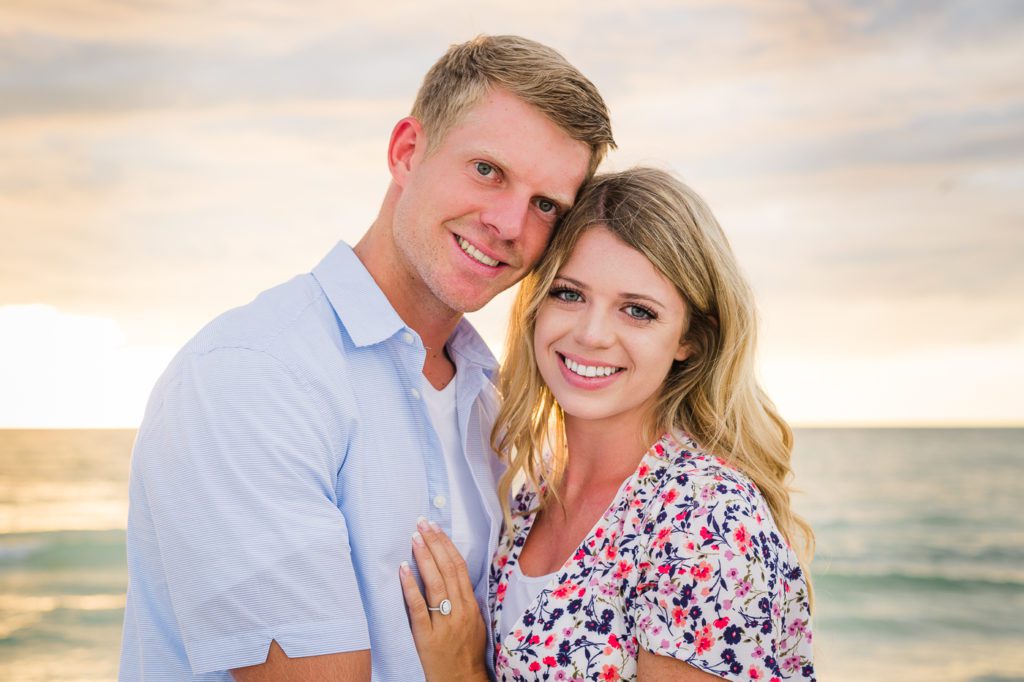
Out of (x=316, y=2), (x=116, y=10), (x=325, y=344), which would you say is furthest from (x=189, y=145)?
(x=325, y=344)

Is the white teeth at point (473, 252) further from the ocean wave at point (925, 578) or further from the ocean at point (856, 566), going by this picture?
the ocean wave at point (925, 578)

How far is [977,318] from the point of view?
19312 mm

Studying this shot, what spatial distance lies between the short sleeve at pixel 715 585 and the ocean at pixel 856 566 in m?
2.02

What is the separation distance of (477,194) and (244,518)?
51.2 inches

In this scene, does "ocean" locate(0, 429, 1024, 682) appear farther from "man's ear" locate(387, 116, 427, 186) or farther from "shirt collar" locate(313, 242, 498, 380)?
"man's ear" locate(387, 116, 427, 186)

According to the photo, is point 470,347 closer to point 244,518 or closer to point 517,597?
point 517,597

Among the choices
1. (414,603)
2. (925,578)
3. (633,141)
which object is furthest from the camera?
(925,578)

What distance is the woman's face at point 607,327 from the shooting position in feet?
9.89

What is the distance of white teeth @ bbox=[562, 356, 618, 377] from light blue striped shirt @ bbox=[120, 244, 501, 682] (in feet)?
1.87

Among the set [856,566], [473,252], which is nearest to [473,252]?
[473,252]

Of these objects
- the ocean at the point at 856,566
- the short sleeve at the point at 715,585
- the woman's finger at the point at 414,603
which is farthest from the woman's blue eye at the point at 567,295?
the ocean at the point at 856,566

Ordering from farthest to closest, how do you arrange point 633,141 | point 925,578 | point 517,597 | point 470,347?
point 925,578, point 633,141, point 470,347, point 517,597

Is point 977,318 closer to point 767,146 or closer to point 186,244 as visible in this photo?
point 767,146

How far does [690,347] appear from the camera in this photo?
325cm
